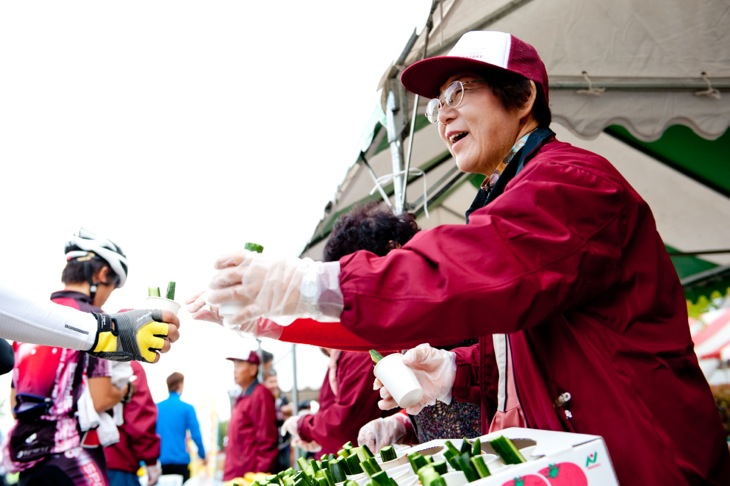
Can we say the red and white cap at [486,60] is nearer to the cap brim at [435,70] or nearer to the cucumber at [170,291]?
the cap brim at [435,70]

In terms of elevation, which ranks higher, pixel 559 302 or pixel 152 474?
pixel 559 302

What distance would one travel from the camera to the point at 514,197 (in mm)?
1254

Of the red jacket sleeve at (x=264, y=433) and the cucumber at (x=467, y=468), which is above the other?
the cucumber at (x=467, y=468)

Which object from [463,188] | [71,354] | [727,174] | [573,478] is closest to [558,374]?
[573,478]

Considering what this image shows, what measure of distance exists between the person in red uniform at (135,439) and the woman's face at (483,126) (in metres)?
4.12

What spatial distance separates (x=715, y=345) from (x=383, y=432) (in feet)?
19.0

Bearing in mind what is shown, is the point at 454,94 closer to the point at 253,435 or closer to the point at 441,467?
the point at 441,467

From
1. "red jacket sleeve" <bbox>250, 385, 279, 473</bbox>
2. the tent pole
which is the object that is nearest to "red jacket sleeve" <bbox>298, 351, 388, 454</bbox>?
the tent pole

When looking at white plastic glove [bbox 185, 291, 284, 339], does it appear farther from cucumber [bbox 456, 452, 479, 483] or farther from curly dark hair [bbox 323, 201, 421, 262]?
curly dark hair [bbox 323, 201, 421, 262]

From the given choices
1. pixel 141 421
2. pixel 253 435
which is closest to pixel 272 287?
pixel 141 421

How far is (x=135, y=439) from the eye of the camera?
5219mm

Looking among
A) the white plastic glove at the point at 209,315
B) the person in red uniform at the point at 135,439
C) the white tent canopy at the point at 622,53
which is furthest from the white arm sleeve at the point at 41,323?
the person in red uniform at the point at 135,439

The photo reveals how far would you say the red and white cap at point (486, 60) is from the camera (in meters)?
1.67

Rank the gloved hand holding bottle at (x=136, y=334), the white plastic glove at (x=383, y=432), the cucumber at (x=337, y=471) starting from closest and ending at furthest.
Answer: the cucumber at (x=337, y=471) < the gloved hand holding bottle at (x=136, y=334) < the white plastic glove at (x=383, y=432)
